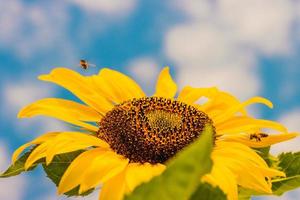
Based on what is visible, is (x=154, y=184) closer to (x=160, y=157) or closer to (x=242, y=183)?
(x=242, y=183)

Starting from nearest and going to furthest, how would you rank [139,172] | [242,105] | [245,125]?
[139,172] < [245,125] < [242,105]

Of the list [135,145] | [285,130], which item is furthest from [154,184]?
[285,130]

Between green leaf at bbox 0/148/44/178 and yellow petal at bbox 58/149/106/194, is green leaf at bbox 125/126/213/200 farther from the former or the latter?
green leaf at bbox 0/148/44/178

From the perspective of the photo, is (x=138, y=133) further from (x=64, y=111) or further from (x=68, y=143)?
(x=68, y=143)

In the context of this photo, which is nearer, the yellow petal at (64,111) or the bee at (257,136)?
the yellow petal at (64,111)

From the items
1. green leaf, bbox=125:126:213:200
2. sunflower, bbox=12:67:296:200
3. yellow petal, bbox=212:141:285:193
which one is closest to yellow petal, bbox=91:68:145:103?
sunflower, bbox=12:67:296:200

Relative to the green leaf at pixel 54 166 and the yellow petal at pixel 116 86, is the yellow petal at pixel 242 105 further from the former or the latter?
the green leaf at pixel 54 166

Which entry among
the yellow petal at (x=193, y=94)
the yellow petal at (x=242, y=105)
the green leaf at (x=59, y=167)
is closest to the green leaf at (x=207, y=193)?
the green leaf at (x=59, y=167)

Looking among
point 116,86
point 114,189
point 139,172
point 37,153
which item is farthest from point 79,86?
point 114,189
